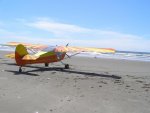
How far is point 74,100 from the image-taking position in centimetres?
975

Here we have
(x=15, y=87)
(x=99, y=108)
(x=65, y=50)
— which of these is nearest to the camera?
(x=99, y=108)

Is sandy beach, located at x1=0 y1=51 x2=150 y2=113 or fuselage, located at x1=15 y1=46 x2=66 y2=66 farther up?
fuselage, located at x1=15 y1=46 x2=66 y2=66

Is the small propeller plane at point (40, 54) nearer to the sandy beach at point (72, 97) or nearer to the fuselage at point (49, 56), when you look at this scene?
the fuselage at point (49, 56)

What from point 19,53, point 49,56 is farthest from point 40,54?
point 19,53

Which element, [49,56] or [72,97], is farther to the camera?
[49,56]

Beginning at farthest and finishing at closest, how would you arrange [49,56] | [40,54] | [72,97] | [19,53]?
[49,56] < [40,54] < [19,53] < [72,97]

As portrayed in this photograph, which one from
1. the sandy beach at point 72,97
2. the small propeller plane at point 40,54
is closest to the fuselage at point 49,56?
the small propeller plane at point 40,54

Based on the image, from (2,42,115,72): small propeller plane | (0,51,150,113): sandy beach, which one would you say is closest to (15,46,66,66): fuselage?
(2,42,115,72): small propeller plane

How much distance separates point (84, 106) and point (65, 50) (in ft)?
43.0

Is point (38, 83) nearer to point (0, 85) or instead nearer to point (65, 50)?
point (0, 85)

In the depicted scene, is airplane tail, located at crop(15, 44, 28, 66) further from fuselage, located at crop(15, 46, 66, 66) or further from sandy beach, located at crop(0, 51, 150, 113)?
sandy beach, located at crop(0, 51, 150, 113)

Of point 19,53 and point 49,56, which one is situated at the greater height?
point 19,53

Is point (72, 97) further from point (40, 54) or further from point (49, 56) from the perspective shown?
point (49, 56)

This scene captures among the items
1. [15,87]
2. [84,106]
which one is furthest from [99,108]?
[15,87]
